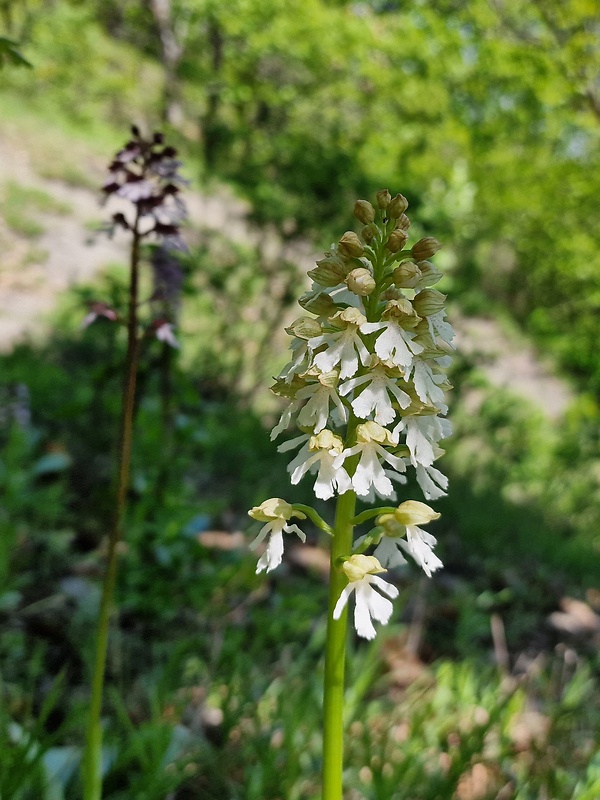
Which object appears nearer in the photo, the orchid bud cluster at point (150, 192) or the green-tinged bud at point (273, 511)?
the green-tinged bud at point (273, 511)

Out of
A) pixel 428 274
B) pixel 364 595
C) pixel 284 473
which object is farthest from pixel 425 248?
pixel 284 473

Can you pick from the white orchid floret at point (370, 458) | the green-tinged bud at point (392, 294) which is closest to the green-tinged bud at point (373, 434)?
the white orchid floret at point (370, 458)

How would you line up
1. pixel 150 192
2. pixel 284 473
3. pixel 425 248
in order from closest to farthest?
pixel 425 248 → pixel 150 192 → pixel 284 473

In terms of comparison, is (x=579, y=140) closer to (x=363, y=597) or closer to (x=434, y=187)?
(x=434, y=187)

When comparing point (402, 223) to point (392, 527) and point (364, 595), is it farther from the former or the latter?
point (364, 595)

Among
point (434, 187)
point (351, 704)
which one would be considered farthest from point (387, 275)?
point (434, 187)

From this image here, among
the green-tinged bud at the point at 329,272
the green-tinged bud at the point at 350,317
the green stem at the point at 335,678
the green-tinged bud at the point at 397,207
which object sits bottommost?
the green stem at the point at 335,678

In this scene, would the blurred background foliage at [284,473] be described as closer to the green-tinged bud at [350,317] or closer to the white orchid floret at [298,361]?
the white orchid floret at [298,361]
